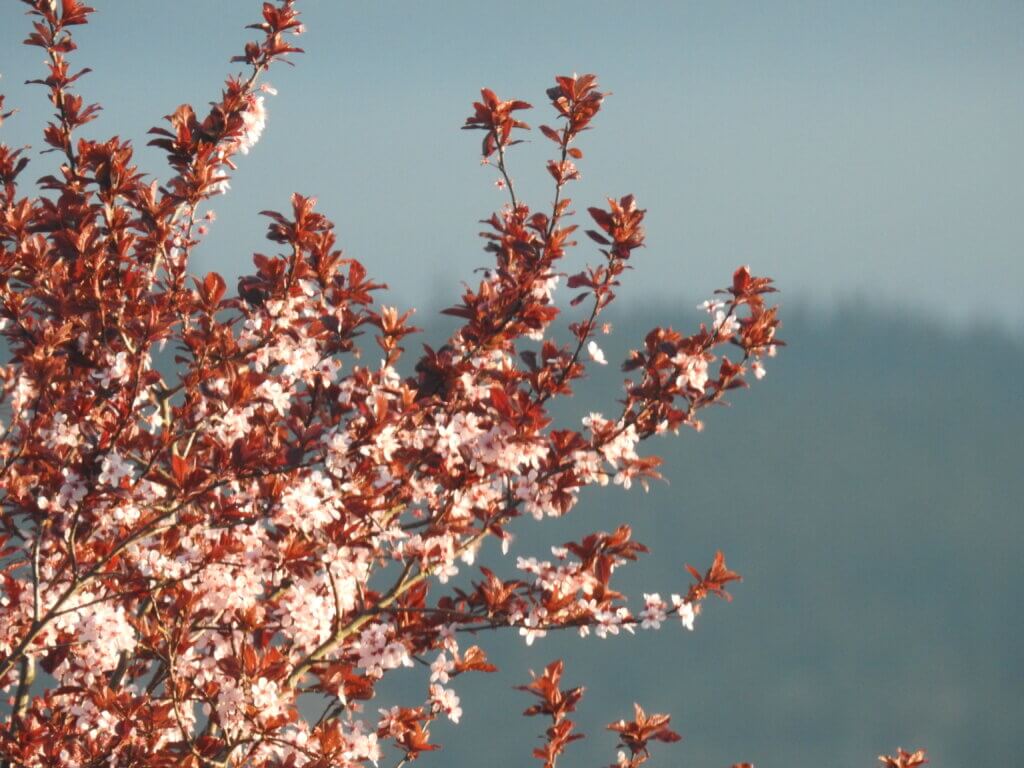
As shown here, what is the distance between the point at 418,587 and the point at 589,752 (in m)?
22.3

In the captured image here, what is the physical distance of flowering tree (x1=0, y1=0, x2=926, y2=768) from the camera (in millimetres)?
2580

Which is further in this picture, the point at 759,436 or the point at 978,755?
the point at 759,436

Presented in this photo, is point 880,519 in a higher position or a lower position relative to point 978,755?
higher

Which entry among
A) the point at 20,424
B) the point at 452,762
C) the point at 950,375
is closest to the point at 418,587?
the point at 20,424

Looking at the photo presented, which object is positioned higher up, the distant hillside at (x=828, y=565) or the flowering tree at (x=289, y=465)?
the distant hillside at (x=828, y=565)

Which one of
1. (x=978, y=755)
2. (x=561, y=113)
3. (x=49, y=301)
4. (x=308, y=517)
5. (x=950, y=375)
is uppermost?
(x=950, y=375)

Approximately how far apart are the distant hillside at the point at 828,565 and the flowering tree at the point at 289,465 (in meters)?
19.3

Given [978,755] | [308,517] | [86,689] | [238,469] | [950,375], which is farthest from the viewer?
[950,375]

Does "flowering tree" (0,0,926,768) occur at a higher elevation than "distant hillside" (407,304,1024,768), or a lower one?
lower

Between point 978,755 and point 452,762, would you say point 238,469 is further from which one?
point 978,755

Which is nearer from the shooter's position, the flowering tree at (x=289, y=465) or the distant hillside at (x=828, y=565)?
the flowering tree at (x=289, y=465)

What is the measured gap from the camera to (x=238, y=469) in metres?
2.38

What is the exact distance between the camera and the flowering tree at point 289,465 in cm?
258

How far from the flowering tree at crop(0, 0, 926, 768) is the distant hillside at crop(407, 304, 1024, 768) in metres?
19.3
